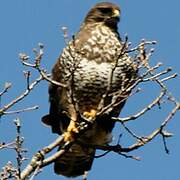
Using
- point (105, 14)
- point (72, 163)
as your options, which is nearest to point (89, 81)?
point (72, 163)

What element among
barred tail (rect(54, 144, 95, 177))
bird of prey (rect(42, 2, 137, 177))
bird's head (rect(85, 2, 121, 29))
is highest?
bird's head (rect(85, 2, 121, 29))

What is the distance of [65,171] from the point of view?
8797 mm

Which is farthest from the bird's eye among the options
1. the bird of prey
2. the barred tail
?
the barred tail

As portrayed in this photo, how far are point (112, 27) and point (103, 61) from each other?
33.7 inches

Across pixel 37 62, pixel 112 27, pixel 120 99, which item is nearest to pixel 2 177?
pixel 37 62

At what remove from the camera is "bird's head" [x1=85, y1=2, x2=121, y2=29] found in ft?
29.9

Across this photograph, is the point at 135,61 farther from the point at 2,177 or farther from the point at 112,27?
the point at 112,27

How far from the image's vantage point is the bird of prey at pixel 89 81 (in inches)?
323

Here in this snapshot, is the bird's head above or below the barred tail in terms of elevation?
above

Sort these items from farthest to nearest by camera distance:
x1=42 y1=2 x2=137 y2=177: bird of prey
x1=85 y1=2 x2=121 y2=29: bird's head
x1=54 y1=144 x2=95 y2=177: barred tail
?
x1=85 y1=2 x2=121 y2=29: bird's head, x1=54 y1=144 x2=95 y2=177: barred tail, x1=42 y1=2 x2=137 y2=177: bird of prey

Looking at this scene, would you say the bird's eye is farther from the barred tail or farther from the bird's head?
the barred tail

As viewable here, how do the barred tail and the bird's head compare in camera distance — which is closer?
the barred tail

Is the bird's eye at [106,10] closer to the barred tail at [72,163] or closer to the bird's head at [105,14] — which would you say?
the bird's head at [105,14]

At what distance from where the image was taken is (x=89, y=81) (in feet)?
27.1
